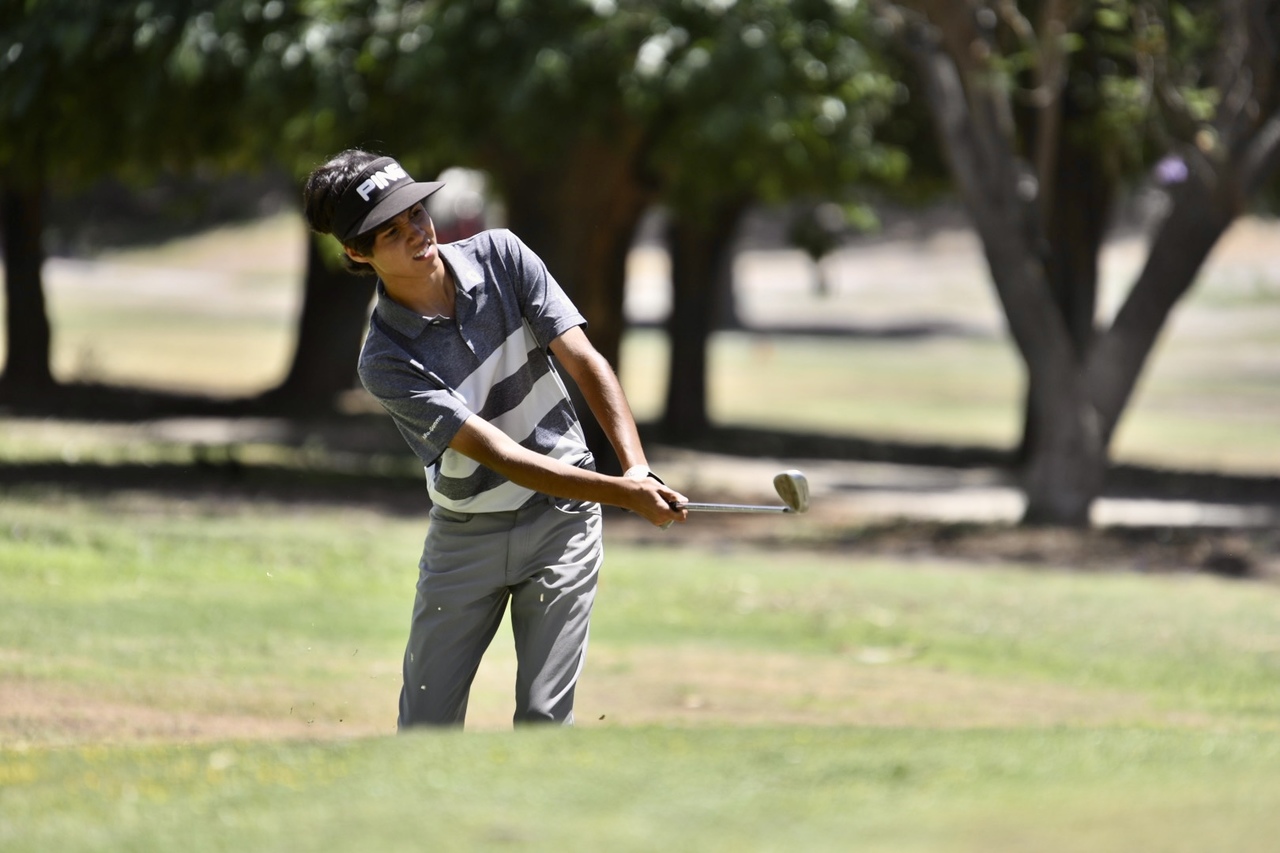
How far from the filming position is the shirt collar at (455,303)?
16.7ft

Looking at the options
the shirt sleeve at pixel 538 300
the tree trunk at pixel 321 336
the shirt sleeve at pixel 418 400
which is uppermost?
the shirt sleeve at pixel 538 300

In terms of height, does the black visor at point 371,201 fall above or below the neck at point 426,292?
above

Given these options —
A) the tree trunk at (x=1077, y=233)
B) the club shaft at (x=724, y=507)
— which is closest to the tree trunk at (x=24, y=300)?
the tree trunk at (x=1077, y=233)

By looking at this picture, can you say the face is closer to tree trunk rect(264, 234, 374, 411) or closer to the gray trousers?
the gray trousers

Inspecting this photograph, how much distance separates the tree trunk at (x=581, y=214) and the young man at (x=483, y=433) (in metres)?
10.8

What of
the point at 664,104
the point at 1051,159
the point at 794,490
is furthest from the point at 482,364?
the point at 1051,159

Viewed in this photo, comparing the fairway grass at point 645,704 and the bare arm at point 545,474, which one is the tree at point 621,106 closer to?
the fairway grass at point 645,704

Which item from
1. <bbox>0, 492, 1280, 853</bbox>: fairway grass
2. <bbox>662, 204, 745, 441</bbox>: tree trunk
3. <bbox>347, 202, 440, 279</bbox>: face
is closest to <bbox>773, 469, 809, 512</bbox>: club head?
<bbox>0, 492, 1280, 853</bbox>: fairway grass

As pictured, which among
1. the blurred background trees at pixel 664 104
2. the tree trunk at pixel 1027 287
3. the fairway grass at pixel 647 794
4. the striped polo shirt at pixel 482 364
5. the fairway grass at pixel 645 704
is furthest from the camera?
the tree trunk at pixel 1027 287

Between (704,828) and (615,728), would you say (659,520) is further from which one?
(704,828)

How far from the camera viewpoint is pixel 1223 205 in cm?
1395

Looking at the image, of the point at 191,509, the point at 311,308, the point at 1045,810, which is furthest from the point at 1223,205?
the point at 311,308

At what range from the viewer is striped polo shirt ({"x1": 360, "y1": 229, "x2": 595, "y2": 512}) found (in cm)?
505

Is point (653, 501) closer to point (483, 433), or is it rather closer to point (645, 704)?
point (483, 433)
